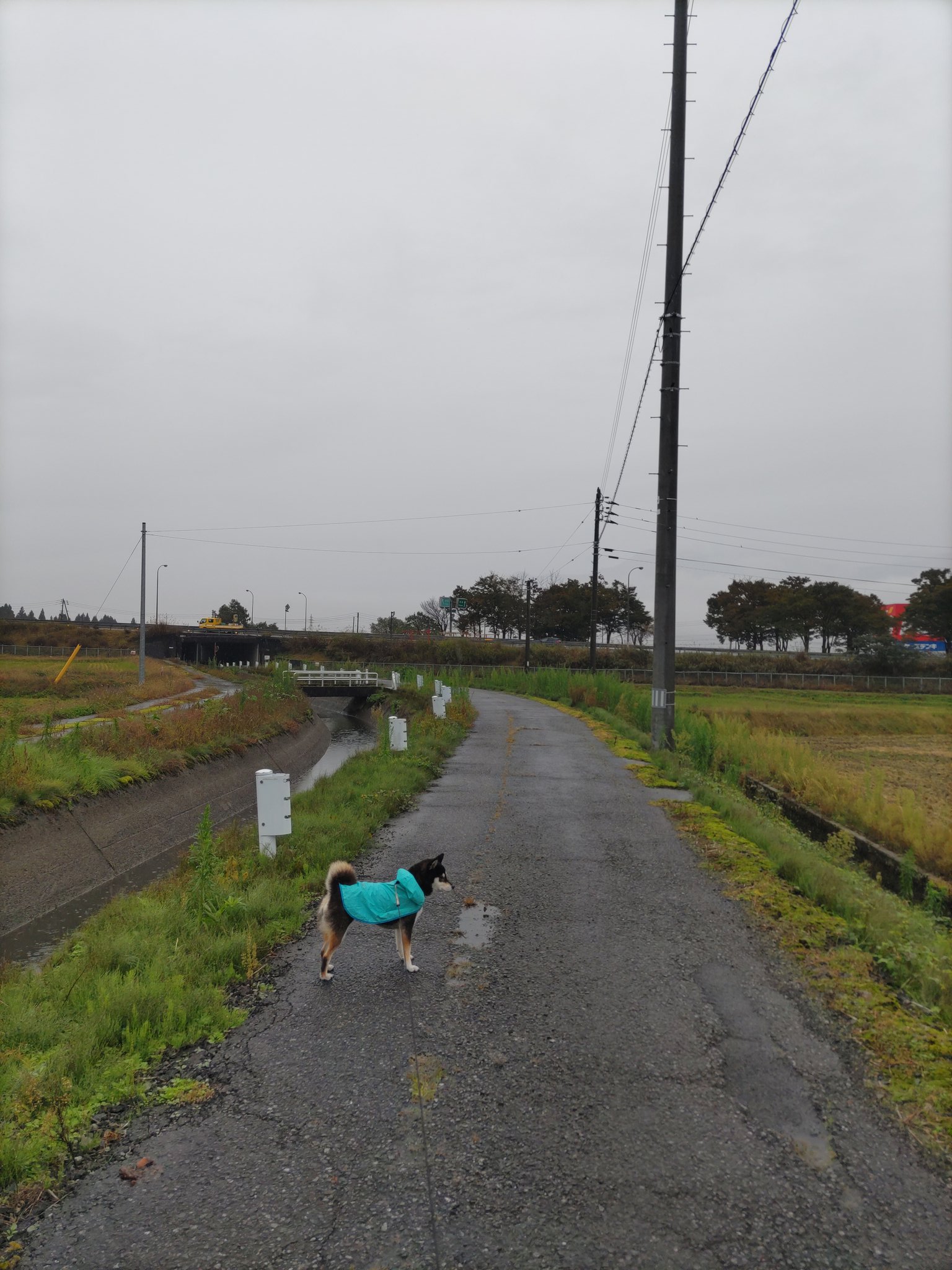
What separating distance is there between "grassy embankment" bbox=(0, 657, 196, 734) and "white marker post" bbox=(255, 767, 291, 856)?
870cm

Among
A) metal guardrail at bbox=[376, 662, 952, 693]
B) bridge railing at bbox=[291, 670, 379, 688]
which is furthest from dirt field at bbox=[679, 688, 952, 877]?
bridge railing at bbox=[291, 670, 379, 688]

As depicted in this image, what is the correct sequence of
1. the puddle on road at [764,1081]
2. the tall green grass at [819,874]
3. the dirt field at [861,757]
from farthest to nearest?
the dirt field at [861,757] → the tall green grass at [819,874] → the puddle on road at [764,1081]

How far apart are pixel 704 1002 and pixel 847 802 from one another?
9445 mm

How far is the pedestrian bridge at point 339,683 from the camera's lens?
4150cm

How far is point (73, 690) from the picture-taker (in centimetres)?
A: 3344

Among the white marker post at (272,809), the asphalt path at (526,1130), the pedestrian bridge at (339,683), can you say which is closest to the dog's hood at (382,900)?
the asphalt path at (526,1130)

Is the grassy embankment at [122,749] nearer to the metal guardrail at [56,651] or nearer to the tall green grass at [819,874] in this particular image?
the tall green grass at [819,874]

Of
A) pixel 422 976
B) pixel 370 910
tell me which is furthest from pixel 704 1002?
pixel 370 910

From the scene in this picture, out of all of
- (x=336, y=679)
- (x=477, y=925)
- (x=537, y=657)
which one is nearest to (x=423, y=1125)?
(x=477, y=925)

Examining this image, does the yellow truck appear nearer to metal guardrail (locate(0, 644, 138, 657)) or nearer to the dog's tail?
metal guardrail (locate(0, 644, 138, 657))

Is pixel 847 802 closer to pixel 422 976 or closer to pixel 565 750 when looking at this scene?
pixel 565 750

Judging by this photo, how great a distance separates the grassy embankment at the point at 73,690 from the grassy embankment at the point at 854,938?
40.5 feet

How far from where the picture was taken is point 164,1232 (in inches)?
120

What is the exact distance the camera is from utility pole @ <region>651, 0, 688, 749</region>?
16234 millimetres
